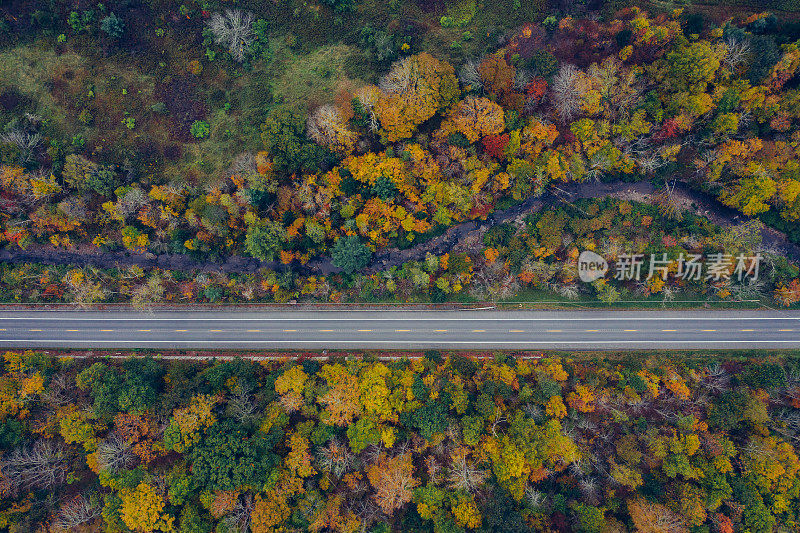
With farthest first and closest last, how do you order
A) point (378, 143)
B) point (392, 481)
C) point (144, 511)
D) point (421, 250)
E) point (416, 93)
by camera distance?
1. point (421, 250)
2. point (378, 143)
3. point (416, 93)
4. point (392, 481)
5. point (144, 511)

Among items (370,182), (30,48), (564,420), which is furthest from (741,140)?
(30,48)

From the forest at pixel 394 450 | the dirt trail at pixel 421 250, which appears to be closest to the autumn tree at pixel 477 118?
the dirt trail at pixel 421 250

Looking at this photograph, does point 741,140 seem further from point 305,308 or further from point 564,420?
point 305,308

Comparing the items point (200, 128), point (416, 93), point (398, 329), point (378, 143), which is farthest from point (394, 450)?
point (200, 128)

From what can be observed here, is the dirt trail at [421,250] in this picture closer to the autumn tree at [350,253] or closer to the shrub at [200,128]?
the autumn tree at [350,253]

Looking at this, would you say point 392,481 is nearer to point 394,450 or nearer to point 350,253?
point 394,450

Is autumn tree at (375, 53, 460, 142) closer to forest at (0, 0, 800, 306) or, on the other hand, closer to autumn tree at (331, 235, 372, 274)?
forest at (0, 0, 800, 306)

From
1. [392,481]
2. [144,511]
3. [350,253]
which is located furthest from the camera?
[350,253]
